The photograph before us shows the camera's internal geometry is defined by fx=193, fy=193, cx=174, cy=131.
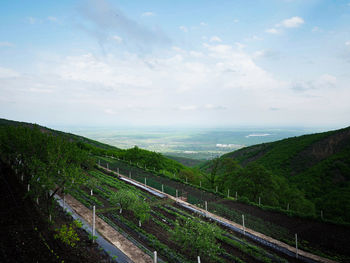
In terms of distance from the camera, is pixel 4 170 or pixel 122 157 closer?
pixel 4 170

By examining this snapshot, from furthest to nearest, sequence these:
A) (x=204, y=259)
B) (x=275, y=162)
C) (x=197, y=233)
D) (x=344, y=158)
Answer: (x=275, y=162) → (x=344, y=158) → (x=204, y=259) → (x=197, y=233)

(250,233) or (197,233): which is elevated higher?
(197,233)

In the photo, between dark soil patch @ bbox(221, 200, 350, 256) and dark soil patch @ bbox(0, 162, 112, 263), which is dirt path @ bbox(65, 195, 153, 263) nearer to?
dark soil patch @ bbox(0, 162, 112, 263)

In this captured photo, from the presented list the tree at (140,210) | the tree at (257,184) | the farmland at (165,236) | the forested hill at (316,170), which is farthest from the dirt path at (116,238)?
the forested hill at (316,170)

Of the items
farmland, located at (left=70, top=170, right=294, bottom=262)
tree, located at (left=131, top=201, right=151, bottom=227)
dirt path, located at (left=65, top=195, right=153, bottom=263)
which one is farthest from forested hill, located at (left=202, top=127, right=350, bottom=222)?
dirt path, located at (left=65, top=195, right=153, bottom=263)

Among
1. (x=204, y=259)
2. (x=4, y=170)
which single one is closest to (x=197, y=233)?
(x=204, y=259)

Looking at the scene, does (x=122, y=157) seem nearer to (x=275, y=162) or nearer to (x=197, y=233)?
(x=275, y=162)

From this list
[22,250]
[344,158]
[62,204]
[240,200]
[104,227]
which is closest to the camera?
[22,250]
